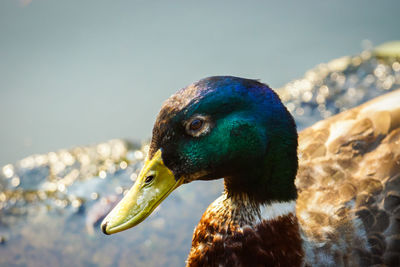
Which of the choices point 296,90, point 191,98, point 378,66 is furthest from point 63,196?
point 378,66

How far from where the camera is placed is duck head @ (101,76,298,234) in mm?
1366

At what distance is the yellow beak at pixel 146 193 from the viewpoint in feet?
4.50

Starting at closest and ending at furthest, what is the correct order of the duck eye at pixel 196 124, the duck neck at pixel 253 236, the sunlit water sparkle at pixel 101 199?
the duck eye at pixel 196 124, the duck neck at pixel 253 236, the sunlit water sparkle at pixel 101 199

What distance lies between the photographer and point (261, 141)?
1420 mm

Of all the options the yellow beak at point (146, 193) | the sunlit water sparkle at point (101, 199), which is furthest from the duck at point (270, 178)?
the sunlit water sparkle at point (101, 199)

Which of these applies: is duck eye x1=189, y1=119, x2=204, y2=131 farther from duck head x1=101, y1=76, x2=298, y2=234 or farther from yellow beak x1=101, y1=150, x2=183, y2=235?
yellow beak x1=101, y1=150, x2=183, y2=235

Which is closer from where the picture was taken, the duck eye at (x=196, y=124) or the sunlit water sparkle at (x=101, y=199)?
the duck eye at (x=196, y=124)

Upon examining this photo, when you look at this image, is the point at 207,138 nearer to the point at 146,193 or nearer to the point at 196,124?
the point at 196,124

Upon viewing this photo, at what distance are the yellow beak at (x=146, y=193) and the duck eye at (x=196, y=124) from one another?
0.15 meters

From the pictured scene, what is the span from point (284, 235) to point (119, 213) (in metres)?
0.66

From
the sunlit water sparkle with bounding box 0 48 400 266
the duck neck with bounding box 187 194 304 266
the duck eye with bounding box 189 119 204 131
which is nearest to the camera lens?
the duck eye with bounding box 189 119 204 131

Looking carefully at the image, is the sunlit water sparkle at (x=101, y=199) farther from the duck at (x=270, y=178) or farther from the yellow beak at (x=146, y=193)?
the yellow beak at (x=146, y=193)

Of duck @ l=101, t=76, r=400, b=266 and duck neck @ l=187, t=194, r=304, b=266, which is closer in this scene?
duck @ l=101, t=76, r=400, b=266

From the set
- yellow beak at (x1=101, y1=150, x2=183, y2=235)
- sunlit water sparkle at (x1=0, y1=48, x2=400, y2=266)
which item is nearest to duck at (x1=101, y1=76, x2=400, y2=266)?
yellow beak at (x1=101, y1=150, x2=183, y2=235)
